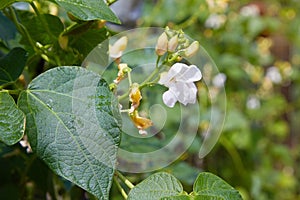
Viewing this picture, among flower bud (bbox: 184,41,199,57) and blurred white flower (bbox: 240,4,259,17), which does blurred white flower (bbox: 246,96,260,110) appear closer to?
blurred white flower (bbox: 240,4,259,17)

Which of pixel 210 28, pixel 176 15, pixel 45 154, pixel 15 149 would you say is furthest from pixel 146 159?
pixel 210 28

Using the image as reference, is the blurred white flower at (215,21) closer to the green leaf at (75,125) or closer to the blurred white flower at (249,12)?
the blurred white flower at (249,12)

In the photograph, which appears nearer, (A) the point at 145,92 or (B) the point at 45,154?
(B) the point at 45,154

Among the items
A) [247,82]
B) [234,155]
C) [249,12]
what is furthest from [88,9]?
[249,12]

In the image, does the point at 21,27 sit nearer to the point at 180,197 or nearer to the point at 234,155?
the point at 180,197

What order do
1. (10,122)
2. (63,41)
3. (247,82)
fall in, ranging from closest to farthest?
(10,122) → (63,41) → (247,82)

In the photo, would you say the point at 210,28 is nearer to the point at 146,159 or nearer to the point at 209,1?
the point at 209,1

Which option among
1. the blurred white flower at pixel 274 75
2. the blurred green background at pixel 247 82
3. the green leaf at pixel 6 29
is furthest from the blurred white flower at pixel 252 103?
the green leaf at pixel 6 29

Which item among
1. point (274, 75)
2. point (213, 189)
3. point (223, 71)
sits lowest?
point (274, 75)
